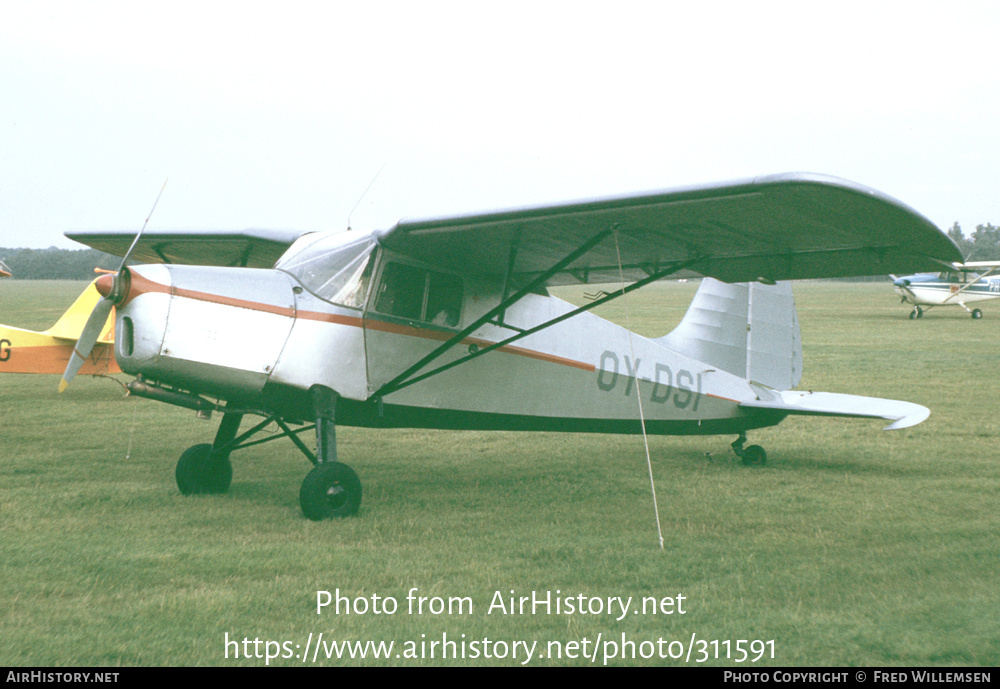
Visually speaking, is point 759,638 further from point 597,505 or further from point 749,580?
point 597,505

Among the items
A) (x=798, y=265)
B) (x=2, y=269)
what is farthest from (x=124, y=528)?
(x=2, y=269)

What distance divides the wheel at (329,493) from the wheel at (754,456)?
14.7 ft

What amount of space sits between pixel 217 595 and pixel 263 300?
7.75 ft

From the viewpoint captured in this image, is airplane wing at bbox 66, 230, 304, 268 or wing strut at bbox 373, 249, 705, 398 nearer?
wing strut at bbox 373, 249, 705, 398

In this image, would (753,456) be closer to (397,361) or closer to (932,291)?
(397,361)

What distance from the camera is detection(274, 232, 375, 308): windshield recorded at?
641 cm

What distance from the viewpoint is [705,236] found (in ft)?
19.1

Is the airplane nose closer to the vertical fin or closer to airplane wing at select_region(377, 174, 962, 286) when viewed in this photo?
airplane wing at select_region(377, 174, 962, 286)

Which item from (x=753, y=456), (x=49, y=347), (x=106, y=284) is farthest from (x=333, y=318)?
(x=49, y=347)

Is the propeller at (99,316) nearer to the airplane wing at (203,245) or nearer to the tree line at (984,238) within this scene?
the airplane wing at (203,245)

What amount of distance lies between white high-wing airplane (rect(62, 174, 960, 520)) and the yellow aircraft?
342 cm

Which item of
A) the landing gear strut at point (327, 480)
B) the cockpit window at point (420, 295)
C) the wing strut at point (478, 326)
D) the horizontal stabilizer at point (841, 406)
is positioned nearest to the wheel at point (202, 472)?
the landing gear strut at point (327, 480)

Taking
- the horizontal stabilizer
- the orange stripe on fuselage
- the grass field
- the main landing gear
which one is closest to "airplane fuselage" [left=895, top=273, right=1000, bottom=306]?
the grass field

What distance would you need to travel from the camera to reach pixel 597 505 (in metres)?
6.93
